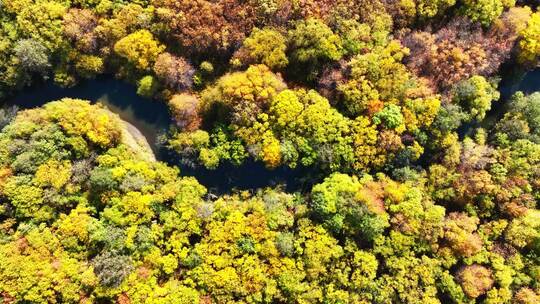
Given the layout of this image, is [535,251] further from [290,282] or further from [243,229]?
[243,229]

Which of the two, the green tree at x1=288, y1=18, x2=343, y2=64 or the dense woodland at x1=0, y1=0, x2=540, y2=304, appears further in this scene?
the green tree at x1=288, y1=18, x2=343, y2=64

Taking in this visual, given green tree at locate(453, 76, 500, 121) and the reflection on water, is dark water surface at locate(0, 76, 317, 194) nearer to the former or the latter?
the reflection on water

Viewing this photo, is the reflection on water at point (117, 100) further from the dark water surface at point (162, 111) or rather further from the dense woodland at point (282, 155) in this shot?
the dense woodland at point (282, 155)

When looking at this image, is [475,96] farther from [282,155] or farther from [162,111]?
[162,111]

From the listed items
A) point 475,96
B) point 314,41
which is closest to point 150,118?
point 314,41

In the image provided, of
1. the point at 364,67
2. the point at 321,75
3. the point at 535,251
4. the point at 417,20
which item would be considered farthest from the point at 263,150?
the point at 535,251

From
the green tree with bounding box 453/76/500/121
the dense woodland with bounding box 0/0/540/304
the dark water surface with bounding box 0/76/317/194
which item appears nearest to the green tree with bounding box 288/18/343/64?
the dense woodland with bounding box 0/0/540/304
